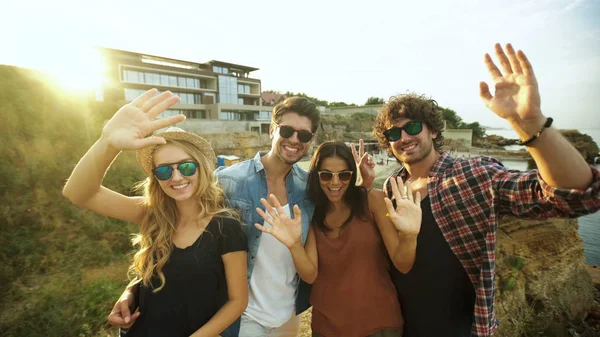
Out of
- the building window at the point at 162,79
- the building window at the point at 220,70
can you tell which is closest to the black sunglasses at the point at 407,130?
the building window at the point at 162,79

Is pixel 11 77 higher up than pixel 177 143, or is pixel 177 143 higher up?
pixel 11 77

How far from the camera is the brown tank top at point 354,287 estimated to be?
233cm

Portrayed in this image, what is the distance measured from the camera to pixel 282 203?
2.97 m

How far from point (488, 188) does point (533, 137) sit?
0.65m

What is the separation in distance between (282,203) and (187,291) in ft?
3.93

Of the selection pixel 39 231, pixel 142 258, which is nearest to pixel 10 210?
pixel 39 231

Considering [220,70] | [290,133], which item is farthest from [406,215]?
[220,70]

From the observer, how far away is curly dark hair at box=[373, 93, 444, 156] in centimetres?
286

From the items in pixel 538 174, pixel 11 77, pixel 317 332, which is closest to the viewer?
pixel 538 174

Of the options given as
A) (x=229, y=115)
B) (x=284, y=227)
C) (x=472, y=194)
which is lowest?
(x=284, y=227)

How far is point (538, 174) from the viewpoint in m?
1.88

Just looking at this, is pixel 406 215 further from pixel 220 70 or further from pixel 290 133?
pixel 220 70

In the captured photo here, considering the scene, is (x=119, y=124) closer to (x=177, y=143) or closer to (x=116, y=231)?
(x=177, y=143)

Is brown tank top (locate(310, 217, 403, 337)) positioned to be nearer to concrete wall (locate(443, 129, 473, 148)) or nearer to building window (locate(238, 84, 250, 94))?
building window (locate(238, 84, 250, 94))
